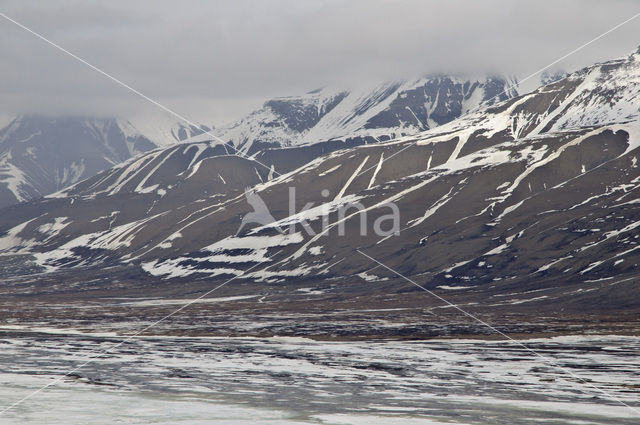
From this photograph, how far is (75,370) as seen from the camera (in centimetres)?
8369

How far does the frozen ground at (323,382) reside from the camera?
5534cm

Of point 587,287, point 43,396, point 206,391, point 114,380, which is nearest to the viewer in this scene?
point 43,396

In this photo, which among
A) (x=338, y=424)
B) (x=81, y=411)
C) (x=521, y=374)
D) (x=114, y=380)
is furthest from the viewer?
(x=521, y=374)

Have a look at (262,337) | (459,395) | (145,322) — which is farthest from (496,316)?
(459,395)

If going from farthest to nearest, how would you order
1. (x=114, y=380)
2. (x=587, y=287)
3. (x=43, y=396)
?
1. (x=587, y=287)
2. (x=114, y=380)
3. (x=43, y=396)

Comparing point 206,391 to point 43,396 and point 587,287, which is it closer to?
point 43,396

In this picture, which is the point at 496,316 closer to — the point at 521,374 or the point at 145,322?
the point at 145,322

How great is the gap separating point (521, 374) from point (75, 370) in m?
44.4

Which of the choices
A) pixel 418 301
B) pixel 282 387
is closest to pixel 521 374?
pixel 282 387

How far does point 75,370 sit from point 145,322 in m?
74.2

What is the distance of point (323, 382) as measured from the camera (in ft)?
249

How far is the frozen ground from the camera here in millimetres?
55344

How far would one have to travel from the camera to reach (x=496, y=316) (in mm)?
161750

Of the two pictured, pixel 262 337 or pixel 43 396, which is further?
pixel 262 337
